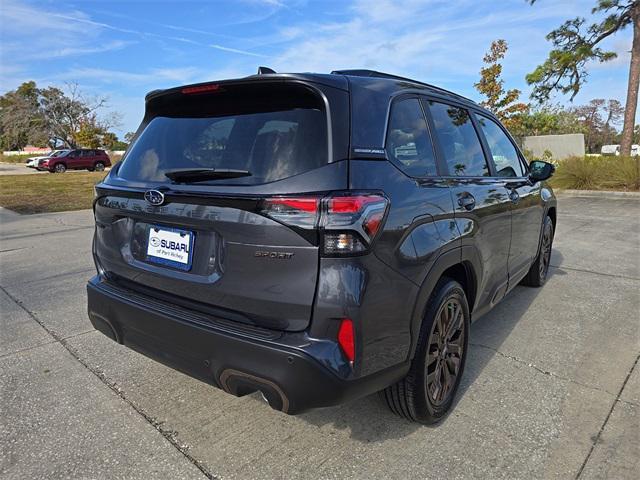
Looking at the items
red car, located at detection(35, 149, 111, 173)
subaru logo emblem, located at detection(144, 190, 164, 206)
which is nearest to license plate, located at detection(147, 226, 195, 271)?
subaru logo emblem, located at detection(144, 190, 164, 206)

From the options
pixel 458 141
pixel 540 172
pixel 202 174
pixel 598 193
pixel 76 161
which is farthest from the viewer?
pixel 76 161

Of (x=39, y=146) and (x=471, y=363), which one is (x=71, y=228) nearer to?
(x=471, y=363)

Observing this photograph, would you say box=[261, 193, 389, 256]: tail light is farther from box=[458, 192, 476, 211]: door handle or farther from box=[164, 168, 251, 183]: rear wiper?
box=[458, 192, 476, 211]: door handle

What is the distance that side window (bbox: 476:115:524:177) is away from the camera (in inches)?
136

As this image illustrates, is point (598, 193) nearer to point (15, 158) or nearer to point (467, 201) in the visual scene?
point (467, 201)

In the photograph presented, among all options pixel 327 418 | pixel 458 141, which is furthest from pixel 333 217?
pixel 458 141

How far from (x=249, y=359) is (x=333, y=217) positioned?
2.20 ft

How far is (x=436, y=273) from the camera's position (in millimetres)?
2217

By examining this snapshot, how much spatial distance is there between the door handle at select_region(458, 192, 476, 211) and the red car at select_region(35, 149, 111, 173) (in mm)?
36699

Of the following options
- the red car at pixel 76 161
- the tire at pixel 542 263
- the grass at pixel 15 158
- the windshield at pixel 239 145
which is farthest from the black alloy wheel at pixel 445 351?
the grass at pixel 15 158

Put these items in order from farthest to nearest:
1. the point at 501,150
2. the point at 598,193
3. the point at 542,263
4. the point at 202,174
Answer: the point at 598,193 < the point at 542,263 < the point at 501,150 < the point at 202,174

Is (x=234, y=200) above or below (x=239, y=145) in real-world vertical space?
below

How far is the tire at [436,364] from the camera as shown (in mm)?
2256

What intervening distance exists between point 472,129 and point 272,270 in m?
2.07
